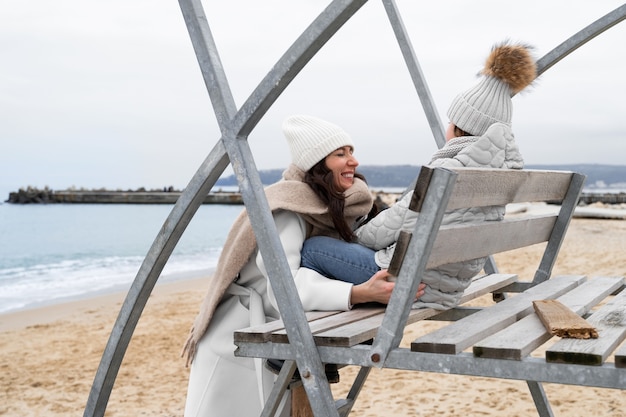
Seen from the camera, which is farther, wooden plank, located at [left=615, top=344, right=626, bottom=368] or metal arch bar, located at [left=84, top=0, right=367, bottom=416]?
metal arch bar, located at [left=84, top=0, right=367, bottom=416]

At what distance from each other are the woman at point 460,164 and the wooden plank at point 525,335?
0.91ft

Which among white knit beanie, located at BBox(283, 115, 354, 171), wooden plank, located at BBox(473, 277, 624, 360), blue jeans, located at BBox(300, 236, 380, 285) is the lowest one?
wooden plank, located at BBox(473, 277, 624, 360)

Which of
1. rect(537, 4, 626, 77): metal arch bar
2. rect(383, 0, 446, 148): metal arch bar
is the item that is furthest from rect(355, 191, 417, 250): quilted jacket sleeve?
rect(537, 4, 626, 77): metal arch bar

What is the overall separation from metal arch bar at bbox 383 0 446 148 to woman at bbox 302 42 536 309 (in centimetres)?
54

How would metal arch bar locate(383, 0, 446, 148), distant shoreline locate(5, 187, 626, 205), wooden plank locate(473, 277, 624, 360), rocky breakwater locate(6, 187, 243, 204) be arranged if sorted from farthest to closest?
1. rocky breakwater locate(6, 187, 243, 204)
2. distant shoreline locate(5, 187, 626, 205)
3. metal arch bar locate(383, 0, 446, 148)
4. wooden plank locate(473, 277, 624, 360)

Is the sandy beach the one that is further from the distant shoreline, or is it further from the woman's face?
the distant shoreline

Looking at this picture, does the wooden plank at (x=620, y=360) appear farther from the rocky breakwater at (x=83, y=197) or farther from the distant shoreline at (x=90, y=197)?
the rocky breakwater at (x=83, y=197)

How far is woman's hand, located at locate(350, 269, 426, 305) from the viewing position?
2174mm

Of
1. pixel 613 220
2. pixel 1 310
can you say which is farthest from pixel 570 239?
Result: pixel 1 310

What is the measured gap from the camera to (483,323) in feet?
6.51

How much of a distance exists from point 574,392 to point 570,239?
35.5 ft

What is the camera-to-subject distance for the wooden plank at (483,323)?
1716 mm

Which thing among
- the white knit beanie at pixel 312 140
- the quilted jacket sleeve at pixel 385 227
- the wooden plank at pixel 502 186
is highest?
the white knit beanie at pixel 312 140

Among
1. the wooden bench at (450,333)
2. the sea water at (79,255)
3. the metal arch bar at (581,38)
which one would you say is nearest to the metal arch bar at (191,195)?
the wooden bench at (450,333)
